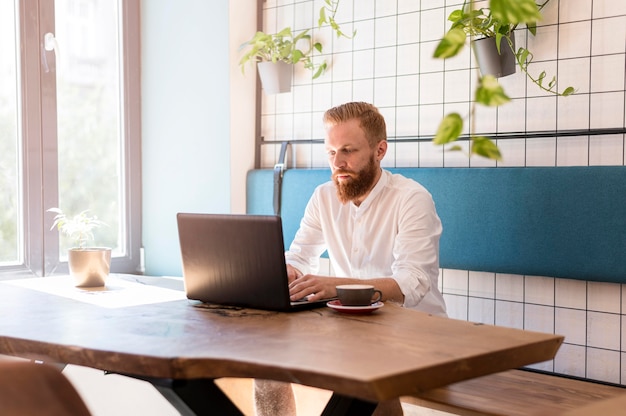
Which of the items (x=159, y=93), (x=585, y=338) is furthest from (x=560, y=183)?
(x=159, y=93)

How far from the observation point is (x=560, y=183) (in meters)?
2.79

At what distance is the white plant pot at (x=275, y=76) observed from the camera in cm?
372

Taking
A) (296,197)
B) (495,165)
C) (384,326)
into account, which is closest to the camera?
(384,326)

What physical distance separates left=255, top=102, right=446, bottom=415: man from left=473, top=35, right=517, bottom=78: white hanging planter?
445 mm

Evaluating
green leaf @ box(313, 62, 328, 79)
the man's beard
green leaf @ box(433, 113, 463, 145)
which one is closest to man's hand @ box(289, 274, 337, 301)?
the man's beard

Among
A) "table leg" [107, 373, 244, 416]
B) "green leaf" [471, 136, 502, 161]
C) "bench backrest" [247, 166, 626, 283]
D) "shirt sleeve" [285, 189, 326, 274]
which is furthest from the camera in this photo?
"shirt sleeve" [285, 189, 326, 274]

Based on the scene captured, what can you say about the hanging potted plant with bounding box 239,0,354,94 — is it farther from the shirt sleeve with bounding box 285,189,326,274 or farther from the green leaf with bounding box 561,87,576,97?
the green leaf with bounding box 561,87,576,97

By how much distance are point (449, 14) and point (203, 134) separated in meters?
1.40

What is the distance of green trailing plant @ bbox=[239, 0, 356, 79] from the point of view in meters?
3.66

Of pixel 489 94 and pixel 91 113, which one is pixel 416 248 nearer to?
pixel 489 94

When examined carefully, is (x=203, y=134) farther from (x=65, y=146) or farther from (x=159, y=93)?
(x=65, y=146)

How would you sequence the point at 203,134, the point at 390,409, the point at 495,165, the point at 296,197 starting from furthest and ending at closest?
the point at 203,134 → the point at 296,197 → the point at 495,165 → the point at 390,409

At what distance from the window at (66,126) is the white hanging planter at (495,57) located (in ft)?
6.40

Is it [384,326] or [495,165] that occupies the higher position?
[495,165]
